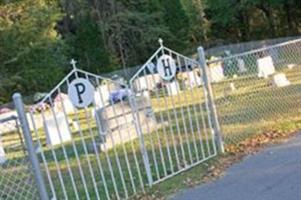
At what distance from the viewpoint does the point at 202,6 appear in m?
51.2

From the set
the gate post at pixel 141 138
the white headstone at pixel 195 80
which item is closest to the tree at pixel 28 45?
the white headstone at pixel 195 80

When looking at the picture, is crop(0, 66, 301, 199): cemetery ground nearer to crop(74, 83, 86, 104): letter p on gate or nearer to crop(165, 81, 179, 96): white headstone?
crop(165, 81, 179, 96): white headstone

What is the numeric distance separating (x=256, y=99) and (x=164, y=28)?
32.9m

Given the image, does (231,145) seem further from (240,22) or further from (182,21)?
(240,22)

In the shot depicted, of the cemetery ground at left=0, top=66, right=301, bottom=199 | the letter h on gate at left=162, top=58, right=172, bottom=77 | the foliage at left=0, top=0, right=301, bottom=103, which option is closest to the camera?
the cemetery ground at left=0, top=66, right=301, bottom=199

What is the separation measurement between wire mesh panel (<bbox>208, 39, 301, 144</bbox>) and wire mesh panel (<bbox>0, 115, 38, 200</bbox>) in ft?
11.4

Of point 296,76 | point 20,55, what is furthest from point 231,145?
point 20,55

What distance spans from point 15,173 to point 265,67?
10010 mm

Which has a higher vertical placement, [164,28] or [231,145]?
[164,28]

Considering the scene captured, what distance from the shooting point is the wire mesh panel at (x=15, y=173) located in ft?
23.6

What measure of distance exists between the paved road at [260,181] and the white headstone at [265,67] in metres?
9.35

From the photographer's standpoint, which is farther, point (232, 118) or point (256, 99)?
point (256, 99)

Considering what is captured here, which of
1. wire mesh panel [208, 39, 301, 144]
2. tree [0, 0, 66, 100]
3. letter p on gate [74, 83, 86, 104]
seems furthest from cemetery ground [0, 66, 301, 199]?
tree [0, 0, 66, 100]

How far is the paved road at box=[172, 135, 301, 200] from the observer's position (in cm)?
697
